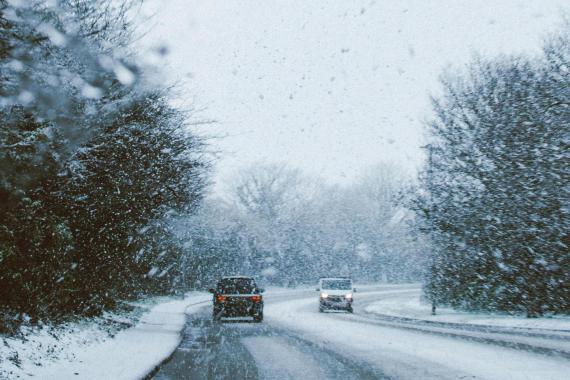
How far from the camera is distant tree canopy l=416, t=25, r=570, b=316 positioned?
24.8 m

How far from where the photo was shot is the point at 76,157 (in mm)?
10695

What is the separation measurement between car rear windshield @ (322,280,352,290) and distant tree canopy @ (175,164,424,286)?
31.5 m

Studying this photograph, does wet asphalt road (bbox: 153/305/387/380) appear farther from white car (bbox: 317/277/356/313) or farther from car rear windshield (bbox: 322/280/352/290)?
car rear windshield (bbox: 322/280/352/290)

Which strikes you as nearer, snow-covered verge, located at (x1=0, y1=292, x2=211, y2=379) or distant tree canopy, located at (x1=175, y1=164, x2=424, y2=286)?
snow-covered verge, located at (x1=0, y1=292, x2=211, y2=379)

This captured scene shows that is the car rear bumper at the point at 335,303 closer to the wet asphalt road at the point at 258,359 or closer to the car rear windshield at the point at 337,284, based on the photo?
the car rear windshield at the point at 337,284

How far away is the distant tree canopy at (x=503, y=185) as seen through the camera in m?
24.8

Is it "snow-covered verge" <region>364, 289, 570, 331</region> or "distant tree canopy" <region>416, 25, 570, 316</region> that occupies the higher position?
"distant tree canopy" <region>416, 25, 570, 316</region>

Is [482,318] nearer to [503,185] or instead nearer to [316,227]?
[503,185]

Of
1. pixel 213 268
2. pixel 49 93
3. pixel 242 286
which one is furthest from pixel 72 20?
pixel 213 268

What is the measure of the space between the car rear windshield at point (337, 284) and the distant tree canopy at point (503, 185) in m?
5.94

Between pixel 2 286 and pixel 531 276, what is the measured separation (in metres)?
20.5

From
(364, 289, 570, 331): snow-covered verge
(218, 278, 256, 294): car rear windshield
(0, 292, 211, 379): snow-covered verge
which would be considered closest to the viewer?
(0, 292, 211, 379): snow-covered verge

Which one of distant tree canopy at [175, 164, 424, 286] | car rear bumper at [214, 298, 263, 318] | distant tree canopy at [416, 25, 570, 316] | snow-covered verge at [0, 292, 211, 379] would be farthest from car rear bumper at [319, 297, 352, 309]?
distant tree canopy at [175, 164, 424, 286]

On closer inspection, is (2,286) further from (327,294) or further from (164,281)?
(164,281)
